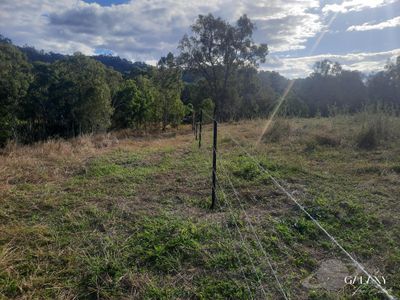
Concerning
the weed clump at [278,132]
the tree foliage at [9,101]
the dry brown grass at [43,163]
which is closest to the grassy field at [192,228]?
the dry brown grass at [43,163]

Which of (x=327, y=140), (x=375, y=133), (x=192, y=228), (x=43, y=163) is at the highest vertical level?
(x=375, y=133)

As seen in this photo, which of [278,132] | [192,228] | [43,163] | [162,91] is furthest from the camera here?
[162,91]

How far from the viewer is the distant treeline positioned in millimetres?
14023

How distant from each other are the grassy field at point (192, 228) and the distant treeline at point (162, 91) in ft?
15.8

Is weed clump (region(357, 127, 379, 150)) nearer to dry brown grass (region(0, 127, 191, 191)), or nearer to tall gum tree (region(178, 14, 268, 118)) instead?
dry brown grass (region(0, 127, 191, 191))

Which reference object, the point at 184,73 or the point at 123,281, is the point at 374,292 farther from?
the point at 184,73

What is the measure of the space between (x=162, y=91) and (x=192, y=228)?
15963mm

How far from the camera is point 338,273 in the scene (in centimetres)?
254

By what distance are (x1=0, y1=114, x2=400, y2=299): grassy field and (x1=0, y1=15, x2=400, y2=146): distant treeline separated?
15.8 feet

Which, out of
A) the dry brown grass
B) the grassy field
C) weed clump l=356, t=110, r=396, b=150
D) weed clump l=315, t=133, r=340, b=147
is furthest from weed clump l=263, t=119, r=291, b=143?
the dry brown grass

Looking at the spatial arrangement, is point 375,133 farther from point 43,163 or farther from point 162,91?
point 162,91

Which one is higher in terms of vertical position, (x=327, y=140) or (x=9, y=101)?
(x=9, y=101)

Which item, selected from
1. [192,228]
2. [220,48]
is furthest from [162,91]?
[192,228]

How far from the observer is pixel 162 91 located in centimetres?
1850
